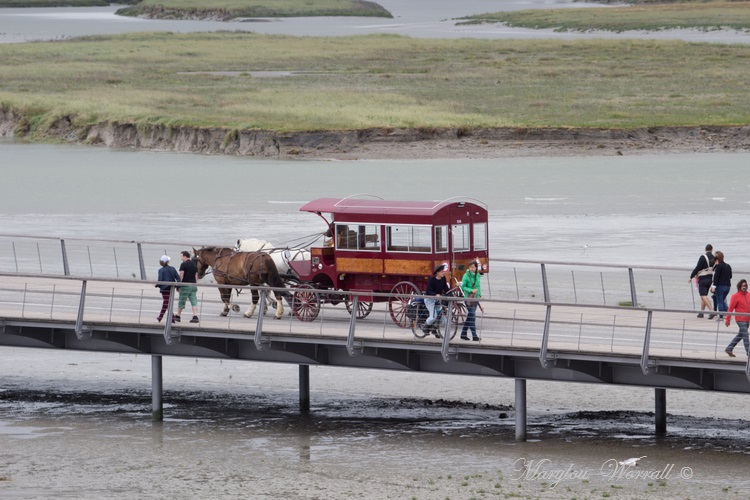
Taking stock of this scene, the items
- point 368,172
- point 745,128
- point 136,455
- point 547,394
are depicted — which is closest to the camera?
point 136,455

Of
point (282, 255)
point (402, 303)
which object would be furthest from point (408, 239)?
point (282, 255)

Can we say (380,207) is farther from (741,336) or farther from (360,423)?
(741,336)

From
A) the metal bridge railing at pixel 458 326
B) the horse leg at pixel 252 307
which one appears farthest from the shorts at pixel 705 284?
the horse leg at pixel 252 307

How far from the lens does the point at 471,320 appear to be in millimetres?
26203

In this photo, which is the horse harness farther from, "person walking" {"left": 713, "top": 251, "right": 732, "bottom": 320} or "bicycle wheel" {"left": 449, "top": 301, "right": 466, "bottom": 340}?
"person walking" {"left": 713, "top": 251, "right": 732, "bottom": 320}

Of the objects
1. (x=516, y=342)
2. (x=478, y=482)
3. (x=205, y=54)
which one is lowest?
(x=478, y=482)

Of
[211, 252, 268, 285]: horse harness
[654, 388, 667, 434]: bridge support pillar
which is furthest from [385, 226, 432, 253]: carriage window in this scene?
[654, 388, 667, 434]: bridge support pillar

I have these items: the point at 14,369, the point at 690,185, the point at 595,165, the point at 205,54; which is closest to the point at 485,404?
the point at 14,369

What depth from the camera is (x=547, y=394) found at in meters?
30.4

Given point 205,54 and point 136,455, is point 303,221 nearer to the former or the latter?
point 136,455

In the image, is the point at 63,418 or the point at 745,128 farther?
the point at 745,128

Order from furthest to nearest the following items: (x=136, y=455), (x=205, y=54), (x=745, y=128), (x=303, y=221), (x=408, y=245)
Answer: (x=205, y=54) < (x=745, y=128) < (x=303, y=221) < (x=408, y=245) < (x=136, y=455)

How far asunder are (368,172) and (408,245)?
3537cm

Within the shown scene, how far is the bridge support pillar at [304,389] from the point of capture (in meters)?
29.5
